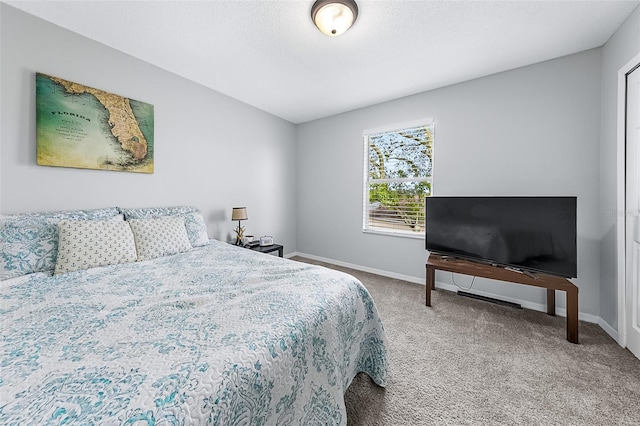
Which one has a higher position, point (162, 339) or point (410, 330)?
point (162, 339)

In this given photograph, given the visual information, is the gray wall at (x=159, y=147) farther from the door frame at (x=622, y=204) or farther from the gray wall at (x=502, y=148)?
the door frame at (x=622, y=204)

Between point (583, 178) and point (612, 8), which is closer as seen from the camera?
point (612, 8)

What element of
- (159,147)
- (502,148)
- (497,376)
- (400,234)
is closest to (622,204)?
(502,148)

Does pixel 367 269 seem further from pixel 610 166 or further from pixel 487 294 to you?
pixel 610 166

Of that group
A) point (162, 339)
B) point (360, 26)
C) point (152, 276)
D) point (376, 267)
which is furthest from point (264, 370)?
point (376, 267)

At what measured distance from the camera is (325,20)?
1.75 meters

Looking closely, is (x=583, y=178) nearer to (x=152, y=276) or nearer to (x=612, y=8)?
(x=612, y=8)

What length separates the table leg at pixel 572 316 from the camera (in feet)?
6.15

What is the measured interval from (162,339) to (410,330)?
6.35 feet

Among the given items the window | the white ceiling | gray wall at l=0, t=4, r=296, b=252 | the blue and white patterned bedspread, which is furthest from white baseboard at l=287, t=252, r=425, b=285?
the white ceiling

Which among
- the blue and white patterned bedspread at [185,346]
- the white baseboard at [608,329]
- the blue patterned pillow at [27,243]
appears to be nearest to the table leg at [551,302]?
the white baseboard at [608,329]

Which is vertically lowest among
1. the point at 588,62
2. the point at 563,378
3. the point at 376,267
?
the point at 563,378

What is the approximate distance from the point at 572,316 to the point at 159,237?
351 centimetres

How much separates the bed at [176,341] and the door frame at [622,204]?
1981mm
